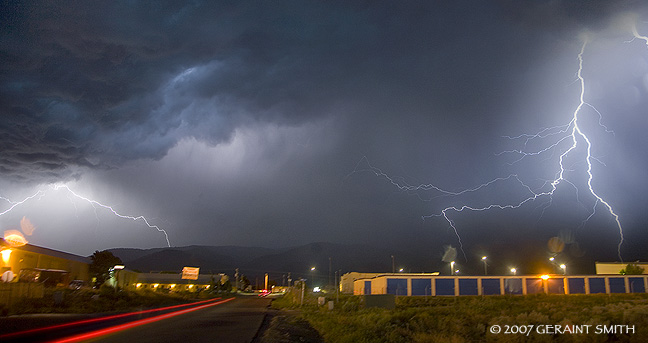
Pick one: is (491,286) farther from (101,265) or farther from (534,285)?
(101,265)

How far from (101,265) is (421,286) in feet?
141

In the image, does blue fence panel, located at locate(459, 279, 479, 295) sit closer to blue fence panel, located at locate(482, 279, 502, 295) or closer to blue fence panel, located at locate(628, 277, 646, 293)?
blue fence panel, located at locate(482, 279, 502, 295)

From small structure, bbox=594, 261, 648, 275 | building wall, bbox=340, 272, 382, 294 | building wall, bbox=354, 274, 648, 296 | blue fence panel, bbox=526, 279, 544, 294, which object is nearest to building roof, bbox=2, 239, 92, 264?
building wall, bbox=354, 274, 648, 296

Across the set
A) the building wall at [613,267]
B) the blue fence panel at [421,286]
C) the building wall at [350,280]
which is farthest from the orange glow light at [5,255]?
the building wall at [613,267]

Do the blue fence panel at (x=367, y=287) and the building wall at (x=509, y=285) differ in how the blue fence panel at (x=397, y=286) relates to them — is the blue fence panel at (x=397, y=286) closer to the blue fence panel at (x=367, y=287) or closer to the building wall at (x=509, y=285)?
the building wall at (x=509, y=285)

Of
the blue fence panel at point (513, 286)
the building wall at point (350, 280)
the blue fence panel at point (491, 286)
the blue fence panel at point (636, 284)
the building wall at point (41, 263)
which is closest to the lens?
the building wall at point (41, 263)

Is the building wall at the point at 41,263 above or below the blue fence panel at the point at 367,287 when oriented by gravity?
above

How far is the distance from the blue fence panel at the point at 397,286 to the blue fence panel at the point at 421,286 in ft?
3.54

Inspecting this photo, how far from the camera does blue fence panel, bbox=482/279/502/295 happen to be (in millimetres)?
54281

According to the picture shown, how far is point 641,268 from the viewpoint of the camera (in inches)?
2685

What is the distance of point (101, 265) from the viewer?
62.7m

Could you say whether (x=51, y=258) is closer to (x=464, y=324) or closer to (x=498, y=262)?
(x=464, y=324)

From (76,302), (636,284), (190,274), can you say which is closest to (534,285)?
(636,284)

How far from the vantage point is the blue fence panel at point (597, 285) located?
175ft
